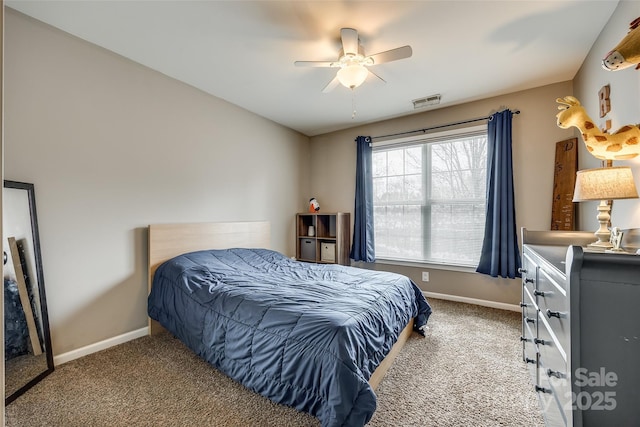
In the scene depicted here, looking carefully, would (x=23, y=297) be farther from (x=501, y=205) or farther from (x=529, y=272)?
(x=501, y=205)

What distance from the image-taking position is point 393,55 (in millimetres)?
1967

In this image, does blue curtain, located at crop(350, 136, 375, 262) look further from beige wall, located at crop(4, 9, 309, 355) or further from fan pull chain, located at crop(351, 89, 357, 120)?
beige wall, located at crop(4, 9, 309, 355)

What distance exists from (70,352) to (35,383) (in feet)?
1.01

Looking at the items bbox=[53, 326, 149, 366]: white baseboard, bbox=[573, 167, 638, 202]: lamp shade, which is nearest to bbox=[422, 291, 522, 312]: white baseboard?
bbox=[573, 167, 638, 202]: lamp shade

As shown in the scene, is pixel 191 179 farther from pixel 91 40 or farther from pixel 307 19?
pixel 307 19

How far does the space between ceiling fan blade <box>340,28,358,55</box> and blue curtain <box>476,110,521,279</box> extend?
6.85ft

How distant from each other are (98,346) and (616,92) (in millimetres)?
4325

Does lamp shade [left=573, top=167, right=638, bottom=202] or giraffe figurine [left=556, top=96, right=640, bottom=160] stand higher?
giraffe figurine [left=556, top=96, right=640, bottom=160]

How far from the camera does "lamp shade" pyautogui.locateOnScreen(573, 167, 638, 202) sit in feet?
4.67

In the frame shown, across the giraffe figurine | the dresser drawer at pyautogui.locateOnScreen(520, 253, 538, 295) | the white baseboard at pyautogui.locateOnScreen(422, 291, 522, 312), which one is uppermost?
the giraffe figurine

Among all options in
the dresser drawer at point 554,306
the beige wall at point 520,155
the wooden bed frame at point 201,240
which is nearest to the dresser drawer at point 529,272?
the dresser drawer at point 554,306

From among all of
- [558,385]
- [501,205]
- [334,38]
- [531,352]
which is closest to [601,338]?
[558,385]

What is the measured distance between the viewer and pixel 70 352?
2.12m

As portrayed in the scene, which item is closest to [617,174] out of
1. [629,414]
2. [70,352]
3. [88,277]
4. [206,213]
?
[629,414]
